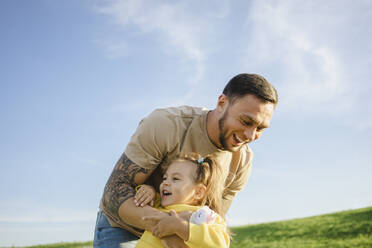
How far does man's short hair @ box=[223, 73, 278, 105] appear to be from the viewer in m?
4.38

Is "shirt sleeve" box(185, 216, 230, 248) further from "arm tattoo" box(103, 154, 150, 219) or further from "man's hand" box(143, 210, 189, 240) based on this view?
"arm tattoo" box(103, 154, 150, 219)

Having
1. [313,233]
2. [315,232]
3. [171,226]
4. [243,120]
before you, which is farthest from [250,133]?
[315,232]

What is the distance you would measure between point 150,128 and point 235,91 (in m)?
1.21

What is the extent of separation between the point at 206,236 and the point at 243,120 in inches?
60.7

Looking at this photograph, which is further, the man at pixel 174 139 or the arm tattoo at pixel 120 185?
the man at pixel 174 139

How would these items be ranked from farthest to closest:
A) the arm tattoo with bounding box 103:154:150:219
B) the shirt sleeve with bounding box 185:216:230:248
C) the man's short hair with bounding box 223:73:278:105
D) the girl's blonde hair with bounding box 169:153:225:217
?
the man's short hair with bounding box 223:73:278:105
the girl's blonde hair with bounding box 169:153:225:217
the arm tattoo with bounding box 103:154:150:219
the shirt sleeve with bounding box 185:216:230:248

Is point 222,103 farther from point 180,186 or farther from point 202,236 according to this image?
point 202,236

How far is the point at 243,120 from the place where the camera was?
438 centimetres

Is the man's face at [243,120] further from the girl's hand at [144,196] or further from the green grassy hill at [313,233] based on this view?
the green grassy hill at [313,233]

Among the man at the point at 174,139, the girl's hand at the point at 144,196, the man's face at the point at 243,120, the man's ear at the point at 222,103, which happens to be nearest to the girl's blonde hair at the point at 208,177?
the man at the point at 174,139

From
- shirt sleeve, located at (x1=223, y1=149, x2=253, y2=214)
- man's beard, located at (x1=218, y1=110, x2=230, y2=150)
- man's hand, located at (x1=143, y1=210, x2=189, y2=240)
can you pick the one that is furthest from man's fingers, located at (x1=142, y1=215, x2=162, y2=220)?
shirt sleeve, located at (x1=223, y1=149, x2=253, y2=214)

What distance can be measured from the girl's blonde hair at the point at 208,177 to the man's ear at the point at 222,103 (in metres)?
0.68

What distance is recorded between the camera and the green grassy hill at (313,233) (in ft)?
44.2

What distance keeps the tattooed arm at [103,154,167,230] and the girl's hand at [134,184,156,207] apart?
6 cm
